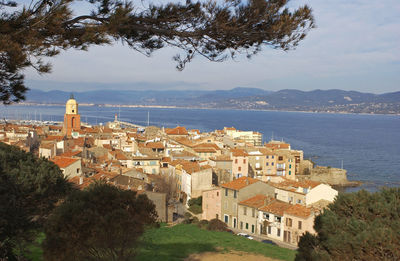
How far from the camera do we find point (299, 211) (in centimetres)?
2608

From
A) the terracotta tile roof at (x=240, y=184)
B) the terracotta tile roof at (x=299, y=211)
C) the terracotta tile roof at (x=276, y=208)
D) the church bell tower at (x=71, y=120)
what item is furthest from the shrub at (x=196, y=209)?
Result: the church bell tower at (x=71, y=120)

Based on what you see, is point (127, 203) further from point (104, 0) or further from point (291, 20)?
point (291, 20)

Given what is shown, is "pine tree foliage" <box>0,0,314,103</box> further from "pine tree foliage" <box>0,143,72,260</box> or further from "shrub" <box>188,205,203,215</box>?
"shrub" <box>188,205,203,215</box>

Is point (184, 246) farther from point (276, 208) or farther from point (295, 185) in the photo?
point (295, 185)

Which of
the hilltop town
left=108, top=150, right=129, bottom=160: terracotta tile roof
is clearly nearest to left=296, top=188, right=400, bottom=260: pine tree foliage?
the hilltop town

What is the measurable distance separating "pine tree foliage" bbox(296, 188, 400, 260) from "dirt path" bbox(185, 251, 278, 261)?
4.47 meters

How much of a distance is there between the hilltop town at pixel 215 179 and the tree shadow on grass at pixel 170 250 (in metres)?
6.90

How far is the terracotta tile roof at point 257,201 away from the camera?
29031 mm

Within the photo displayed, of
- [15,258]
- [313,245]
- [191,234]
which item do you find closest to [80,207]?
[15,258]

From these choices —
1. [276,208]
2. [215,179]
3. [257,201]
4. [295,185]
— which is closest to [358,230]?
[276,208]

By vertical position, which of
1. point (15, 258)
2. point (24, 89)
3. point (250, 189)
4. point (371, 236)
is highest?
point (24, 89)

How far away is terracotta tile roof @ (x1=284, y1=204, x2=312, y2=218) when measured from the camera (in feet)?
83.6

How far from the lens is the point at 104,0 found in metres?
7.39

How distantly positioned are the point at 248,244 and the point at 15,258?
993 cm
